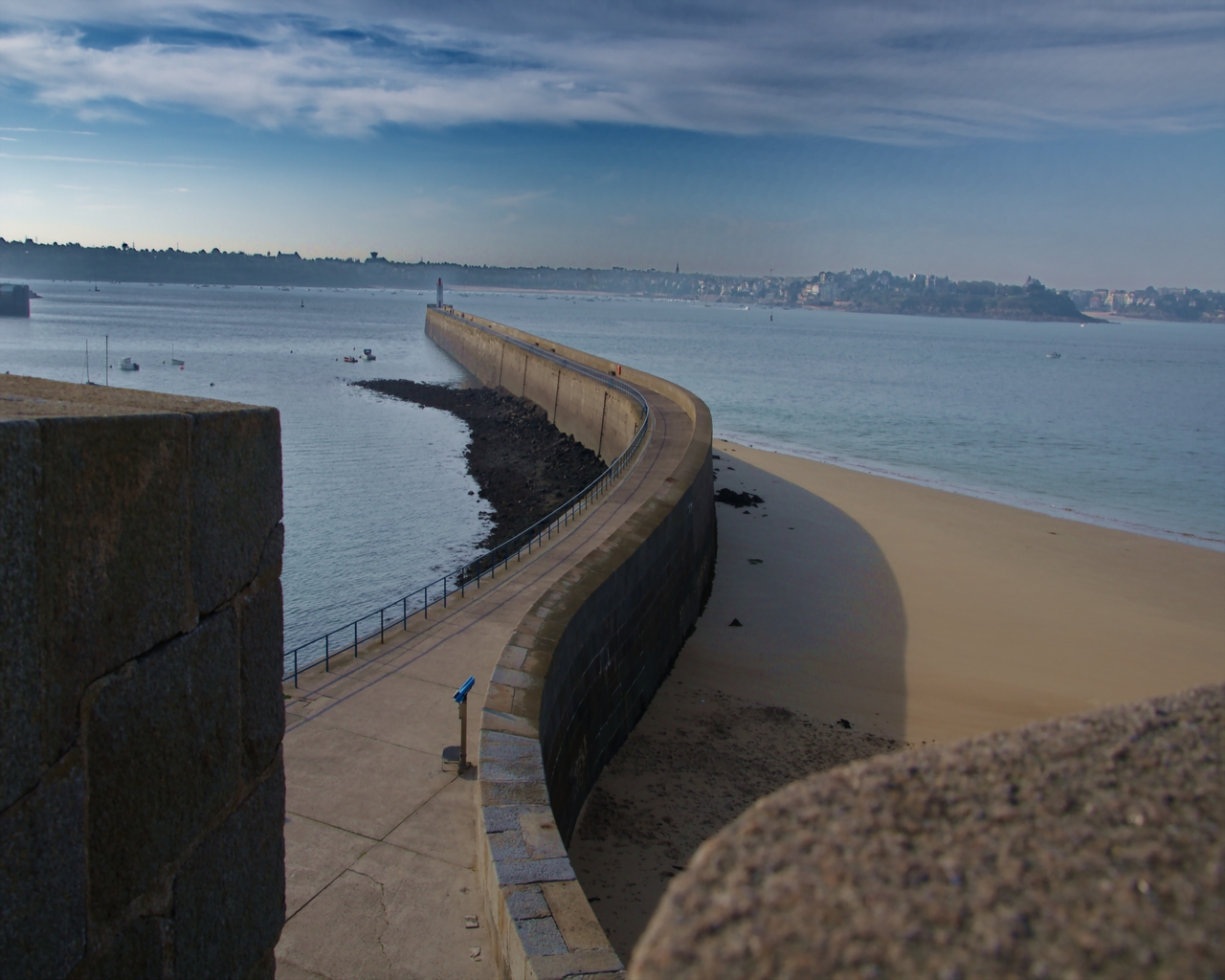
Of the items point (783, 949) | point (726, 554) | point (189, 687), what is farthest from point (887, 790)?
point (726, 554)

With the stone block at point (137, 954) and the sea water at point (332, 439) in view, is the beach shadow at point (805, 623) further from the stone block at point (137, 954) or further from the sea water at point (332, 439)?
the stone block at point (137, 954)

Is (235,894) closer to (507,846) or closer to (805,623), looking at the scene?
(507,846)

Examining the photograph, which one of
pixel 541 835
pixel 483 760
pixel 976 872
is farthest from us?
pixel 483 760

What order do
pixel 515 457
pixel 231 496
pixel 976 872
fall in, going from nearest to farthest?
pixel 976 872 < pixel 231 496 < pixel 515 457

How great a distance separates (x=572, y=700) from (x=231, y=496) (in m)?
7.64

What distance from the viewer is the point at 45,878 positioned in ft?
4.94

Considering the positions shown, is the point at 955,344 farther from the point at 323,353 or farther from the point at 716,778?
the point at 716,778

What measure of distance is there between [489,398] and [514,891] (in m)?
46.3

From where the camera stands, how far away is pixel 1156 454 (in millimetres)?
44875

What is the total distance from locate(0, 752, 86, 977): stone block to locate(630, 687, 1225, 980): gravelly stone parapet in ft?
3.76

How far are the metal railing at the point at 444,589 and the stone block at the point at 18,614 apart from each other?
286 inches

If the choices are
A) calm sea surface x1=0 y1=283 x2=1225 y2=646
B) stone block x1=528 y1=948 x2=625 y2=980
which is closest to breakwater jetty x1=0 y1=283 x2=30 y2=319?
calm sea surface x1=0 y1=283 x2=1225 y2=646

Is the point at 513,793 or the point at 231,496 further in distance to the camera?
the point at 513,793

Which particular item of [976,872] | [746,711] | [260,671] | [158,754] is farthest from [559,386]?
[976,872]
